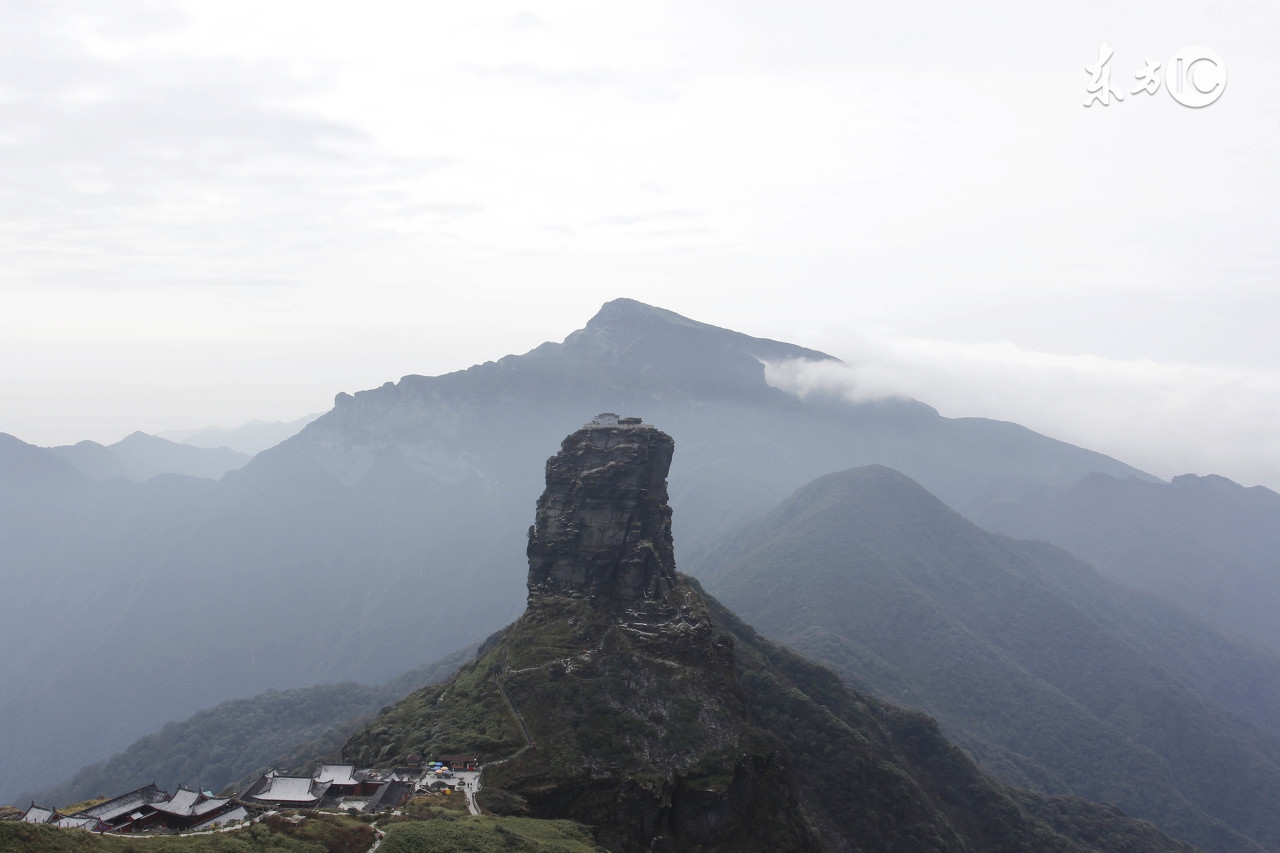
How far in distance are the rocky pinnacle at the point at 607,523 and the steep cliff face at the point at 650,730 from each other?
18 cm

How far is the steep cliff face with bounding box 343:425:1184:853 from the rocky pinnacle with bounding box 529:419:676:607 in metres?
0.18

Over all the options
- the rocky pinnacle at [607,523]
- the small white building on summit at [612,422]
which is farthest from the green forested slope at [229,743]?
the small white building on summit at [612,422]

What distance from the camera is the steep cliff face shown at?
71688 millimetres

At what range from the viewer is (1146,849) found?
115125 millimetres

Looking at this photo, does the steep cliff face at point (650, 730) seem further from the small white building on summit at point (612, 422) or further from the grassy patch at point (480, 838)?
the grassy patch at point (480, 838)

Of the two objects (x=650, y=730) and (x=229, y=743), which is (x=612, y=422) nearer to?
(x=650, y=730)

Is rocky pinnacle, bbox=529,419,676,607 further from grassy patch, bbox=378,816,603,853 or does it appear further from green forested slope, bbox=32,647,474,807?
green forested slope, bbox=32,647,474,807

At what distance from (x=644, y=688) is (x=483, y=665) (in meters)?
20.4

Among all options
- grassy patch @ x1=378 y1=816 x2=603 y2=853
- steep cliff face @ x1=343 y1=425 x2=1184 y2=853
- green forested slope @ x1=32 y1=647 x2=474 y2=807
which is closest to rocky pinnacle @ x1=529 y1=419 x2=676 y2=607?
steep cliff face @ x1=343 y1=425 x2=1184 y2=853

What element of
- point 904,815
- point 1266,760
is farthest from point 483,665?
point 1266,760

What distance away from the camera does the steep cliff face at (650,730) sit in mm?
71688

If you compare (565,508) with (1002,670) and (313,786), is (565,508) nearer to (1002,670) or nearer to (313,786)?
(313,786)

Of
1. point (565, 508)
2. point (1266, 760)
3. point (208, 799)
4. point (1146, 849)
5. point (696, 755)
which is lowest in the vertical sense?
point (1266, 760)

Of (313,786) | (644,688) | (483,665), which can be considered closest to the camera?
(313,786)
